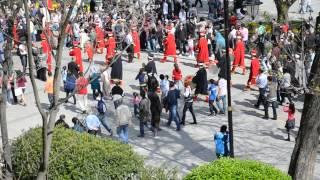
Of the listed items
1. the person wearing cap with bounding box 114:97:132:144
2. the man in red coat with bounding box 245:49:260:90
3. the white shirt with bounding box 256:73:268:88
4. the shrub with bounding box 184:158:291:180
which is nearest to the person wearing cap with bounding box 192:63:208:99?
the white shirt with bounding box 256:73:268:88

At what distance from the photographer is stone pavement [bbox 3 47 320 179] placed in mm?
15055

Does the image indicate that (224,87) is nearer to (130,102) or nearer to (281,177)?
(130,102)

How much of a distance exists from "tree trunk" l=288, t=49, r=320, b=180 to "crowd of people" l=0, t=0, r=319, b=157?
51 centimetres

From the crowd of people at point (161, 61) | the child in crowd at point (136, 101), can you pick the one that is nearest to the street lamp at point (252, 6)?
the crowd of people at point (161, 61)

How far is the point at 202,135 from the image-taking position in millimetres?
16531

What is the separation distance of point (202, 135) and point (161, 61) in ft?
23.7

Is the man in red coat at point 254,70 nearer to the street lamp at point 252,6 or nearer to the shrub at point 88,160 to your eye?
the street lamp at point 252,6

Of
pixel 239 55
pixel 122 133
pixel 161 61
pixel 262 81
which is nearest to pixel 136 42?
pixel 161 61

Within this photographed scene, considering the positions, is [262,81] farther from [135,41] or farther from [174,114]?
[135,41]

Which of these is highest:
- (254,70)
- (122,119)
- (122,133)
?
(254,70)

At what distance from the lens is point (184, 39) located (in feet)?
78.8

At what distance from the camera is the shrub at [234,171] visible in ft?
29.5

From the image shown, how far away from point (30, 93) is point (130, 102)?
3.43 m

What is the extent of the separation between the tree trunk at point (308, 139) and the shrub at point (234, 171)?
254cm
